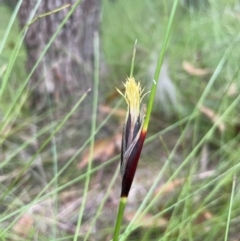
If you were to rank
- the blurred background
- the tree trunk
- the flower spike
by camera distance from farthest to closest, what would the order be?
the tree trunk → the blurred background → the flower spike

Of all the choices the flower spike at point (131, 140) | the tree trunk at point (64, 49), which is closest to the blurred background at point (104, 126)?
the tree trunk at point (64, 49)

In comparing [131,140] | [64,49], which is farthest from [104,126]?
[131,140]

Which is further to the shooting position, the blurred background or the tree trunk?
the tree trunk

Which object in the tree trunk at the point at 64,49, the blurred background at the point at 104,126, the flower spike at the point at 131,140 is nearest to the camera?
the flower spike at the point at 131,140

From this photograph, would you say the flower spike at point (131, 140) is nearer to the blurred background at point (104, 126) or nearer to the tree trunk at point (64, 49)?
the blurred background at point (104, 126)

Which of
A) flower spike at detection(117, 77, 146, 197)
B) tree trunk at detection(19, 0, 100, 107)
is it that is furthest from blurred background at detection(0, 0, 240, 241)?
flower spike at detection(117, 77, 146, 197)

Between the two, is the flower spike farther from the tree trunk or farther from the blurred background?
the tree trunk

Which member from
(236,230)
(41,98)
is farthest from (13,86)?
(236,230)

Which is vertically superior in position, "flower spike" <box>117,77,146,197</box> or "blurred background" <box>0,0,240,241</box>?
"flower spike" <box>117,77,146,197</box>
